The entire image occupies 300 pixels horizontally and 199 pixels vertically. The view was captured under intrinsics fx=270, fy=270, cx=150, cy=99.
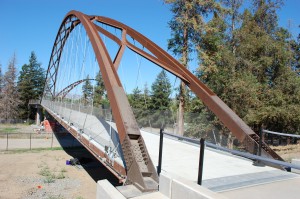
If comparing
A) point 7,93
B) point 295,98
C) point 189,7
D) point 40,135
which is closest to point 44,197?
point 189,7

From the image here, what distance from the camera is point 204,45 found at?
19.3m

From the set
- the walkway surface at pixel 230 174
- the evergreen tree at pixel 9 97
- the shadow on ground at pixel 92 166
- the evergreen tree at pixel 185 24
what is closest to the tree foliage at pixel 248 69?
the evergreen tree at pixel 185 24

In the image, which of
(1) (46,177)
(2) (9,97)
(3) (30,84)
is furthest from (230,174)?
(3) (30,84)

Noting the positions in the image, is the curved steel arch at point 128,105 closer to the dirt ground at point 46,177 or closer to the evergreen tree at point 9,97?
the dirt ground at point 46,177

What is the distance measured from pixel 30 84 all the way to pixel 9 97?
23.6 ft

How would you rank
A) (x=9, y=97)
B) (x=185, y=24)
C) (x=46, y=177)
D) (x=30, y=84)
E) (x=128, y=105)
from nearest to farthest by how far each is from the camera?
1. (x=128, y=105)
2. (x=46, y=177)
3. (x=185, y=24)
4. (x=9, y=97)
5. (x=30, y=84)

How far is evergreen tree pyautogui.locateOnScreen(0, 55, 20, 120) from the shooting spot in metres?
56.0

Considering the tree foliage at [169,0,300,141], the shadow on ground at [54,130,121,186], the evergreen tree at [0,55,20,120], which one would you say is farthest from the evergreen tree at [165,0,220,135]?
the evergreen tree at [0,55,20,120]

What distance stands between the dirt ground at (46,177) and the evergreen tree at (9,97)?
3851 cm

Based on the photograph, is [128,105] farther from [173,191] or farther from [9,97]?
[9,97]

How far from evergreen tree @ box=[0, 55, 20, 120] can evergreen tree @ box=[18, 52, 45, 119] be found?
69.7 inches

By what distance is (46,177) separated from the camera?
49.1 ft

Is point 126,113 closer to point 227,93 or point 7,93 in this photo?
point 227,93

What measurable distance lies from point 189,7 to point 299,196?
1569 centimetres
